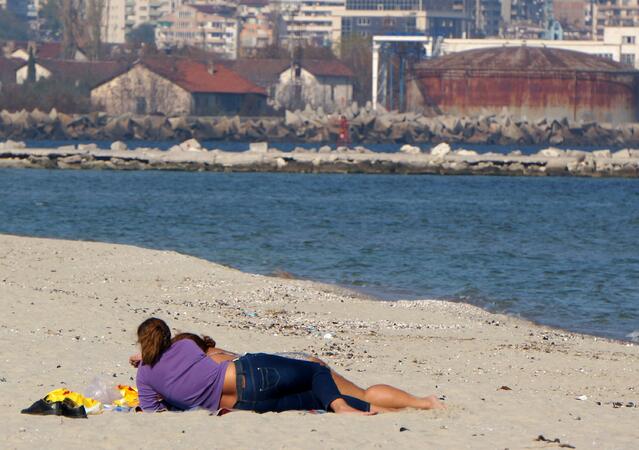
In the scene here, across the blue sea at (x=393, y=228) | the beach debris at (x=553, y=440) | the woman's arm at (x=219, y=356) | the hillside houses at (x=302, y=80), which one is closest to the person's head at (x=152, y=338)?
the woman's arm at (x=219, y=356)

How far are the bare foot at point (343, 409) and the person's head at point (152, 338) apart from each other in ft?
4.02

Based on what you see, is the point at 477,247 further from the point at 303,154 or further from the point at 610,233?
the point at 303,154

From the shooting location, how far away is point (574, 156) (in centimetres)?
6650

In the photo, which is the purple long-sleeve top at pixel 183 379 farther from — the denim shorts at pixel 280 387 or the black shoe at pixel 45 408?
the black shoe at pixel 45 408

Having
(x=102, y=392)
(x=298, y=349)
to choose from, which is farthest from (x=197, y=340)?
(x=298, y=349)

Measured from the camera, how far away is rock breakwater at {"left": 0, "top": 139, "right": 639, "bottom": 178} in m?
60.9

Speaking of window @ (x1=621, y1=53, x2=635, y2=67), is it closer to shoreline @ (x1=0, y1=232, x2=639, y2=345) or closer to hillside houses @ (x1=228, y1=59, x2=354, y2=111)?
hillside houses @ (x1=228, y1=59, x2=354, y2=111)

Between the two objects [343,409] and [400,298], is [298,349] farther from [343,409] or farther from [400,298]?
[400,298]

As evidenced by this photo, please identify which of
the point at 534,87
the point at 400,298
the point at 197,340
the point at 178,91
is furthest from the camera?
the point at 534,87

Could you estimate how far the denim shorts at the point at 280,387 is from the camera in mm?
10039

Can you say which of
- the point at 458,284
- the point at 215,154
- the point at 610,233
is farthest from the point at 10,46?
the point at 458,284

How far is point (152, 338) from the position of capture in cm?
1002

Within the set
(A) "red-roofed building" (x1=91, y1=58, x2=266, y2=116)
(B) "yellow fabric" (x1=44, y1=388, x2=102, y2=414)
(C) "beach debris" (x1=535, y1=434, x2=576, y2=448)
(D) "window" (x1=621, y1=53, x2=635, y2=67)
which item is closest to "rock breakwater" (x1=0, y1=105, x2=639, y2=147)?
(A) "red-roofed building" (x1=91, y1=58, x2=266, y2=116)

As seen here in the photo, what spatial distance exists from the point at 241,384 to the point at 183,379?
40cm
